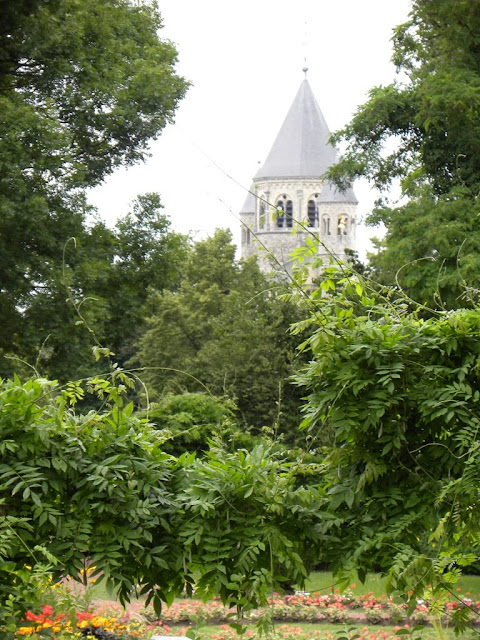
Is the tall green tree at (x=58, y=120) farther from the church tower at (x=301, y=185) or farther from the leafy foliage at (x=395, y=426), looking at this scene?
the church tower at (x=301, y=185)

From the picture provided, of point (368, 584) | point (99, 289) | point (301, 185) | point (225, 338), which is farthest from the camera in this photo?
point (301, 185)

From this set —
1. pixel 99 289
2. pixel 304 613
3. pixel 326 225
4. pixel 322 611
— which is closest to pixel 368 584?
pixel 322 611

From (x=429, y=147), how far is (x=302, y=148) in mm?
73912

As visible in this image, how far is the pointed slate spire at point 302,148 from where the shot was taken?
300 ft

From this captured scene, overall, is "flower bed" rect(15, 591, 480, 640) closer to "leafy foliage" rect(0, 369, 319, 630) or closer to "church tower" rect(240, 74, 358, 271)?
"leafy foliage" rect(0, 369, 319, 630)

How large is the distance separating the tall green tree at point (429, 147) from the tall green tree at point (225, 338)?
3386 millimetres

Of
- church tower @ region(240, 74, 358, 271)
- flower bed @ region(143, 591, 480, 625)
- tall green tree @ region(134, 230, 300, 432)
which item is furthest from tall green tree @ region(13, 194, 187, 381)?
church tower @ region(240, 74, 358, 271)

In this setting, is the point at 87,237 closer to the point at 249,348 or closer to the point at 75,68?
the point at 75,68

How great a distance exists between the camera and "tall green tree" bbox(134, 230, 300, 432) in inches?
981

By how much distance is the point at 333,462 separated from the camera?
4230 mm

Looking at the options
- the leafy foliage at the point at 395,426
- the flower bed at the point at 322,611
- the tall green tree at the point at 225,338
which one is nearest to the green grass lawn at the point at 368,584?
the flower bed at the point at 322,611

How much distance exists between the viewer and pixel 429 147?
21.0m

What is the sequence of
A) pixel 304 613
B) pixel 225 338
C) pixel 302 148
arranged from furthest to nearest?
pixel 302 148 < pixel 225 338 < pixel 304 613

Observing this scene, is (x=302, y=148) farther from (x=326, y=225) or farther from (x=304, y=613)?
(x=304, y=613)
